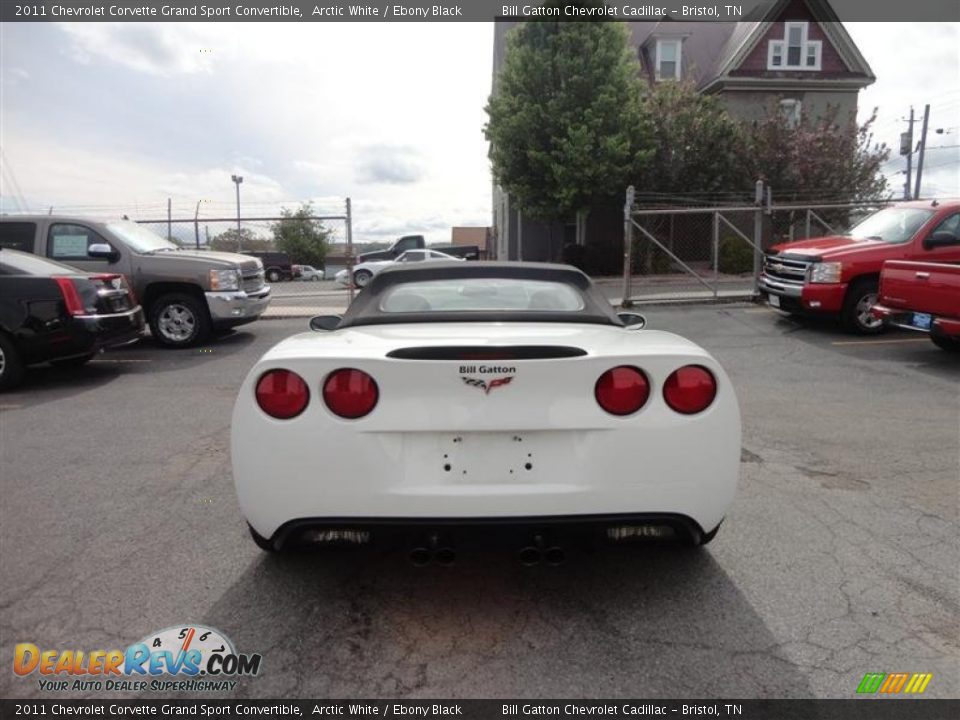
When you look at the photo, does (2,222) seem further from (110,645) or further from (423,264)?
(110,645)

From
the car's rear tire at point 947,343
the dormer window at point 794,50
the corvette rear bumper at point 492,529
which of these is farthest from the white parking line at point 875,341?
the dormer window at point 794,50

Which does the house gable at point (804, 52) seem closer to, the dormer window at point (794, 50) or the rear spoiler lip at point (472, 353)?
the dormer window at point (794, 50)

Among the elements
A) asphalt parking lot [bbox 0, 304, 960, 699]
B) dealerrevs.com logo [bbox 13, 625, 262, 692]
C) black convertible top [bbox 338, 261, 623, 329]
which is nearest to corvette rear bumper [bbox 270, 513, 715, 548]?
asphalt parking lot [bbox 0, 304, 960, 699]

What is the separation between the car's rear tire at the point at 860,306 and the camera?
10.0 metres

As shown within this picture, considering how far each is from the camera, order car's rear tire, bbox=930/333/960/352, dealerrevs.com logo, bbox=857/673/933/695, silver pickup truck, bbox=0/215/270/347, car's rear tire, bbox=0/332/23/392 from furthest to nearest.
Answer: silver pickup truck, bbox=0/215/270/347 → car's rear tire, bbox=930/333/960/352 → car's rear tire, bbox=0/332/23/392 → dealerrevs.com logo, bbox=857/673/933/695

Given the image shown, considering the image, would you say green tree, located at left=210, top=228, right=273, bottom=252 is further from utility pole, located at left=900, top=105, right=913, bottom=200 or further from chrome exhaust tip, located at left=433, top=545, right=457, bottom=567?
utility pole, located at left=900, top=105, right=913, bottom=200

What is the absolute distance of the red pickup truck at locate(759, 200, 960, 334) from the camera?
389 inches

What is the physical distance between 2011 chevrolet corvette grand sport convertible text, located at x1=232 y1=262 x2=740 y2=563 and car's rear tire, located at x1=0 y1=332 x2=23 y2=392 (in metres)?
6.22

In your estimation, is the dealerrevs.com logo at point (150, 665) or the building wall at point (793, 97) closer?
the dealerrevs.com logo at point (150, 665)

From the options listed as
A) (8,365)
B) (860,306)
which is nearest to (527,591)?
(8,365)

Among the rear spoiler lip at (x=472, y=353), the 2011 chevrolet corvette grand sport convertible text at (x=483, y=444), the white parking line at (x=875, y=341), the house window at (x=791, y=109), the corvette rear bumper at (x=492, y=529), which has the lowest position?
the white parking line at (x=875, y=341)

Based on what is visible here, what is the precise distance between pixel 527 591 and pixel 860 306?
9014 millimetres

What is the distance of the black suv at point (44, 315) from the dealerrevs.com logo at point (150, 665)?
19.0 ft

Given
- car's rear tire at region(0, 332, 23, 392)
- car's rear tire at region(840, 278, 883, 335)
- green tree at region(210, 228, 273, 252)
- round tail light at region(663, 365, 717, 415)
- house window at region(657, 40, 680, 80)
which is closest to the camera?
round tail light at region(663, 365, 717, 415)
